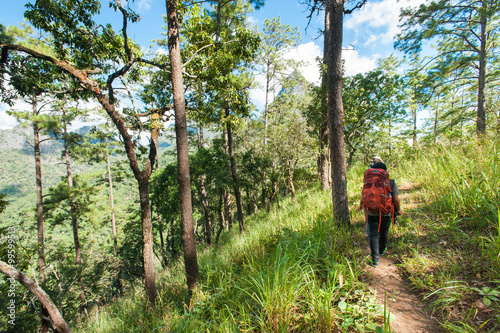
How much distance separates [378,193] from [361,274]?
135cm

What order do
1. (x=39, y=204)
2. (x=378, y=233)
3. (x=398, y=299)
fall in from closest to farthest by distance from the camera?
(x=398, y=299)
(x=378, y=233)
(x=39, y=204)

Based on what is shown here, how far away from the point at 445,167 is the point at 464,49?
477 inches

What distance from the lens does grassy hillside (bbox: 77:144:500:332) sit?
1.96m

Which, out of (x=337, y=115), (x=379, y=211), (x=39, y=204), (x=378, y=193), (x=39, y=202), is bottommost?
(x=39, y=204)

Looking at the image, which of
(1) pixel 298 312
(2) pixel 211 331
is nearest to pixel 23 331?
(2) pixel 211 331

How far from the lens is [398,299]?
7.50 ft

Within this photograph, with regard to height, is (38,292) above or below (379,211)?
below

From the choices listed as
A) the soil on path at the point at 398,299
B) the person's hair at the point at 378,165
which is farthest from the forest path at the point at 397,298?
the person's hair at the point at 378,165

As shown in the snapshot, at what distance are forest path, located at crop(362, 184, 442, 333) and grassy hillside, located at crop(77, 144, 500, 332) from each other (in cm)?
9

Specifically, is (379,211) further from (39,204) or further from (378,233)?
(39,204)

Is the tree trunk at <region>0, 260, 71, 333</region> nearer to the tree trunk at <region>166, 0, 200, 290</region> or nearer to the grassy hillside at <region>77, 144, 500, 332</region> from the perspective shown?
the grassy hillside at <region>77, 144, 500, 332</region>

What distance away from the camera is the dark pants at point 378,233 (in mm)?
3168

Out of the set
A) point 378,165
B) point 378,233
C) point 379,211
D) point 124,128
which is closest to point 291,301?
point 378,233

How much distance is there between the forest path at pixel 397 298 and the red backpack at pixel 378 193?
0.74 metres
